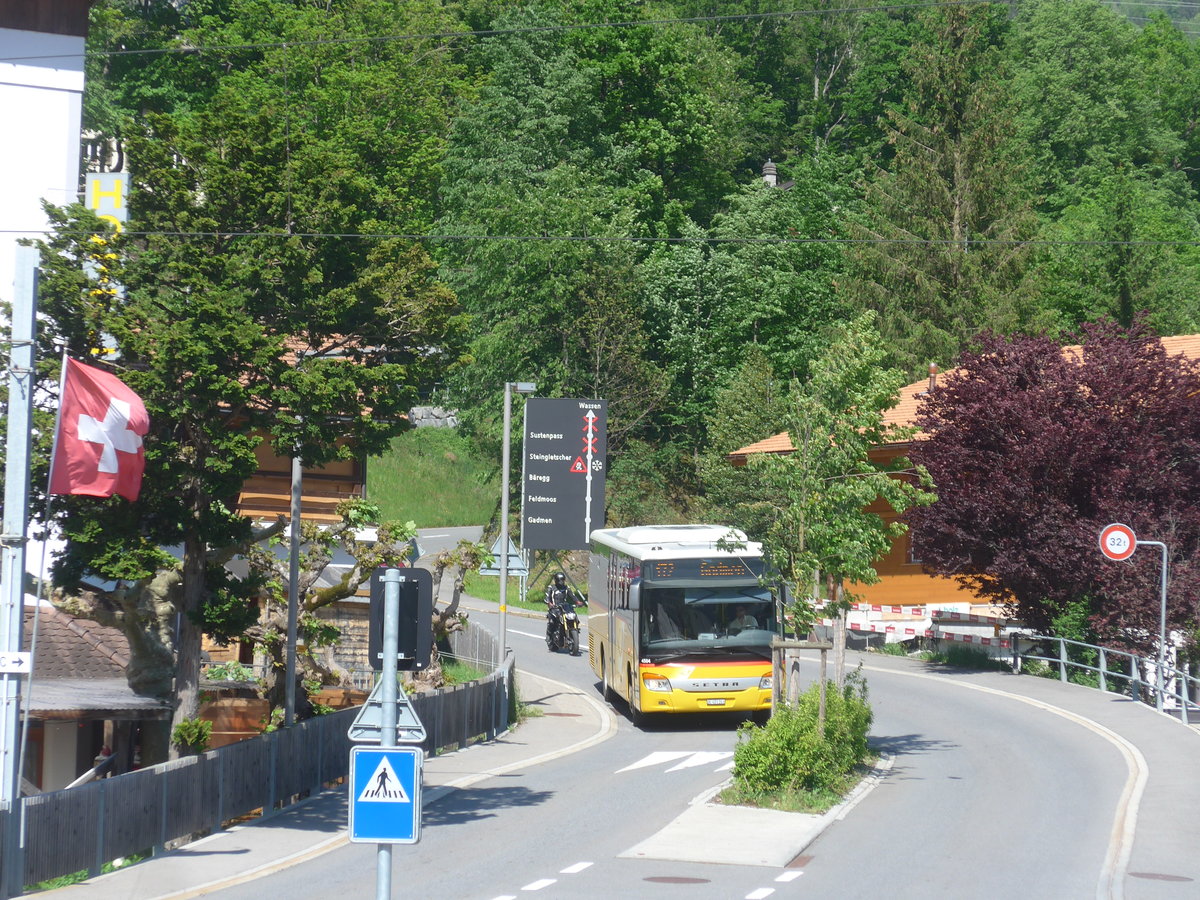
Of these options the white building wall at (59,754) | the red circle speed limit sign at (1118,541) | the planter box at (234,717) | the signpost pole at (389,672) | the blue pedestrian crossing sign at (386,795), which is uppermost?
the red circle speed limit sign at (1118,541)

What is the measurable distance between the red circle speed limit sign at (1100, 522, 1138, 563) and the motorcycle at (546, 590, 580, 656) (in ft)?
50.3

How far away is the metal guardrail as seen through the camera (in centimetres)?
2614

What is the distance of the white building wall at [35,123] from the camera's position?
2828 centimetres

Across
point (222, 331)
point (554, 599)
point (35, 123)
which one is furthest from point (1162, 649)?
point (35, 123)

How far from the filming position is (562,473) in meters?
33.5

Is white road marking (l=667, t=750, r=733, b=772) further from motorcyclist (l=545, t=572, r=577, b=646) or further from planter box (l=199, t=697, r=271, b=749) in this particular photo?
motorcyclist (l=545, t=572, r=577, b=646)

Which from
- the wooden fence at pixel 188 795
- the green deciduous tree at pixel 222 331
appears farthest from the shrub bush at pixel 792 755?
the green deciduous tree at pixel 222 331

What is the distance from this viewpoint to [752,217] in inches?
2373

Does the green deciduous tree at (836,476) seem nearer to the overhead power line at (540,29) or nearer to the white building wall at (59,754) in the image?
the overhead power line at (540,29)

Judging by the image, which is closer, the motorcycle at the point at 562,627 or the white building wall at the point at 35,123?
the white building wall at the point at 35,123

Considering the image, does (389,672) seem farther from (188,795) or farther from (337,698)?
(337,698)

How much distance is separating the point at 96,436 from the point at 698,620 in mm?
13557

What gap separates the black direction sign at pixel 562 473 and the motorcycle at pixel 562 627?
471 centimetres

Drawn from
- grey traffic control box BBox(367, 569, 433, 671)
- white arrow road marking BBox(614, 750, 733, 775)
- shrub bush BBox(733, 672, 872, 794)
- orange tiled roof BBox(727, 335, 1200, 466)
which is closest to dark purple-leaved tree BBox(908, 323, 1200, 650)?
orange tiled roof BBox(727, 335, 1200, 466)
